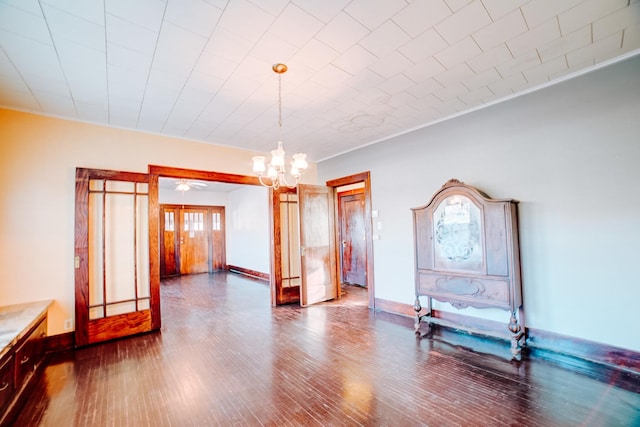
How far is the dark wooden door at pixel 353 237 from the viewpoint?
22.7 ft

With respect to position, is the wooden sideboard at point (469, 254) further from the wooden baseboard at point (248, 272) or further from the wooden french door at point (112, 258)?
the wooden baseboard at point (248, 272)

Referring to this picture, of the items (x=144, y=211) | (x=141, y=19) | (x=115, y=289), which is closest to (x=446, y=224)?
(x=141, y=19)

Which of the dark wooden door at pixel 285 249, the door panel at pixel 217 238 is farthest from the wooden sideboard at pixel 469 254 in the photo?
the door panel at pixel 217 238

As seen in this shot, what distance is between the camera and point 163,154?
4.24m

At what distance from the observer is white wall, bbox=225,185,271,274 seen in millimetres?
7832

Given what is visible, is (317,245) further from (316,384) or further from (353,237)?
(316,384)

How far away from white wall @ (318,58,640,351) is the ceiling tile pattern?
0.31m

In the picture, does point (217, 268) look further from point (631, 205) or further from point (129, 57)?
point (631, 205)

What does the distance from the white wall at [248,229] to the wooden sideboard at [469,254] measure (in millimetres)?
4454

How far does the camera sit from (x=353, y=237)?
7.14m

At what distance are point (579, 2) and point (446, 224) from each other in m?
2.31

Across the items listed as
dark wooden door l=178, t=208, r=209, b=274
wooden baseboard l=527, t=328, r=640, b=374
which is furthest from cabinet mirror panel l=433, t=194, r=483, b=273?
dark wooden door l=178, t=208, r=209, b=274

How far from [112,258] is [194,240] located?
581 centimetres

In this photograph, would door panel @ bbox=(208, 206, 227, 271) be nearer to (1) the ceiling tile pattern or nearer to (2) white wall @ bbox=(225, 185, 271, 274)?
(2) white wall @ bbox=(225, 185, 271, 274)
